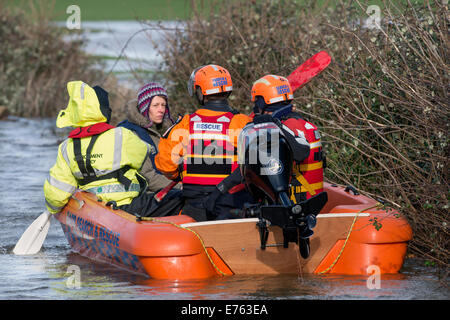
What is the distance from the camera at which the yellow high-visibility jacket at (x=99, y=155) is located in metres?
8.50

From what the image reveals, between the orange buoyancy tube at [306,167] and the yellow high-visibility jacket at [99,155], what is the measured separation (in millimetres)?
1567

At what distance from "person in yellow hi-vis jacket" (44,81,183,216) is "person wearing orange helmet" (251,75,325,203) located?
1.38 metres

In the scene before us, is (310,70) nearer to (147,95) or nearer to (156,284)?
(147,95)

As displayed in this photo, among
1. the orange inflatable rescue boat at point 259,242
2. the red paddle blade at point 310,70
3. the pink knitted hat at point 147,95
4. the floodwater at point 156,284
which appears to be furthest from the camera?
the pink knitted hat at point 147,95

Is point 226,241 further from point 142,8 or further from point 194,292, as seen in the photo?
point 142,8

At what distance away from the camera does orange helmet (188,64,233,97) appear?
313 inches

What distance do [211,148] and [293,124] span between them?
72 cm

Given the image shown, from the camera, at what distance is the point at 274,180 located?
281 inches

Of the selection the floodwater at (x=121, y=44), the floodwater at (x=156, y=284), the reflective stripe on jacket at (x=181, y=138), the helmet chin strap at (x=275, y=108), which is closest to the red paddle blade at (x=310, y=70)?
the helmet chin strap at (x=275, y=108)

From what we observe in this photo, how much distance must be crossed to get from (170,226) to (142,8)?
3180 centimetres

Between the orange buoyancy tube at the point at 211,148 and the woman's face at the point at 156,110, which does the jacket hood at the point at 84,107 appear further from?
the orange buoyancy tube at the point at 211,148

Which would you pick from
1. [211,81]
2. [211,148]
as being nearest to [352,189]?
[211,148]

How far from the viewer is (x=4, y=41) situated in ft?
66.5

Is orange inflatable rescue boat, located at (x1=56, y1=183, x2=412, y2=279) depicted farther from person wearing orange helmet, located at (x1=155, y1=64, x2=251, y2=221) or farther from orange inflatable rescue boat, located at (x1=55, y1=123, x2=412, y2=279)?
person wearing orange helmet, located at (x1=155, y1=64, x2=251, y2=221)
